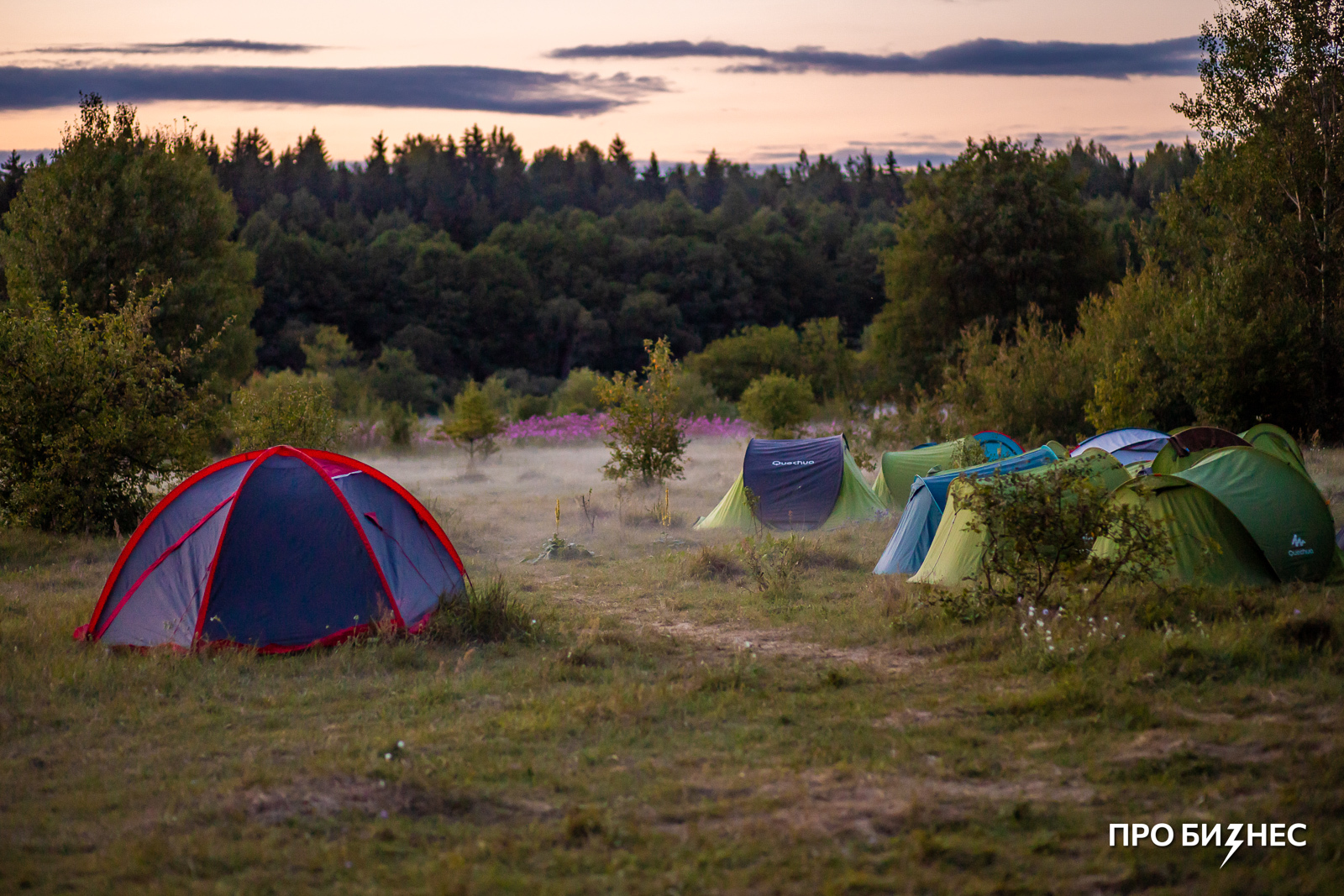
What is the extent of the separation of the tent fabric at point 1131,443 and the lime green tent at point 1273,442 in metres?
1.08

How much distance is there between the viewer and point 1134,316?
22.6m

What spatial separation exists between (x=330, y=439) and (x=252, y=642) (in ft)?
28.9

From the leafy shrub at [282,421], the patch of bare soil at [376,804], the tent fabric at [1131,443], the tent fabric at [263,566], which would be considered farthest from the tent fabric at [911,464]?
the patch of bare soil at [376,804]

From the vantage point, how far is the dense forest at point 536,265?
52.2 metres

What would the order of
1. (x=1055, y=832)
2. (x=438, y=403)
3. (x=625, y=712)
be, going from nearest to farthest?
→ (x=1055, y=832)
(x=625, y=712)
(x=438, y=403)

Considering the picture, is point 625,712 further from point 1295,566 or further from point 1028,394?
point 1028,394

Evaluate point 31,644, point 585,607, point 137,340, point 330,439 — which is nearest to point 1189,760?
point 585,607

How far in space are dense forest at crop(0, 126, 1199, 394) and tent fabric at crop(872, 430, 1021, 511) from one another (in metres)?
33.4

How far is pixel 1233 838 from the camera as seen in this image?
13.1 feet

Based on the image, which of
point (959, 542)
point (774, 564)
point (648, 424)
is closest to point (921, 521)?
point (959, 542)

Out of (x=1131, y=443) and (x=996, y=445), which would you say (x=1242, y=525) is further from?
(x=996, y=445)

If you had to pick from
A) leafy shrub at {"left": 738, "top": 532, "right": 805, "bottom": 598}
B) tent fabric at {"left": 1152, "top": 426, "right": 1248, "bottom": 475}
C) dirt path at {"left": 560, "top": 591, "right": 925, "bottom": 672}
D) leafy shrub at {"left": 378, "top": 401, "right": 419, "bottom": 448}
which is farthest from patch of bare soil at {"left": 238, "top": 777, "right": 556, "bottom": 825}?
leafy shrub at {"left": 378, "top": 401, "right": 419, "bottom": 448}

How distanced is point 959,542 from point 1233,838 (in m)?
5.60

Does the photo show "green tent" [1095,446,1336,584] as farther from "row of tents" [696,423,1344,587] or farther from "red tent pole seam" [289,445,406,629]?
"red tent pole seam" [289,445,406,629]
